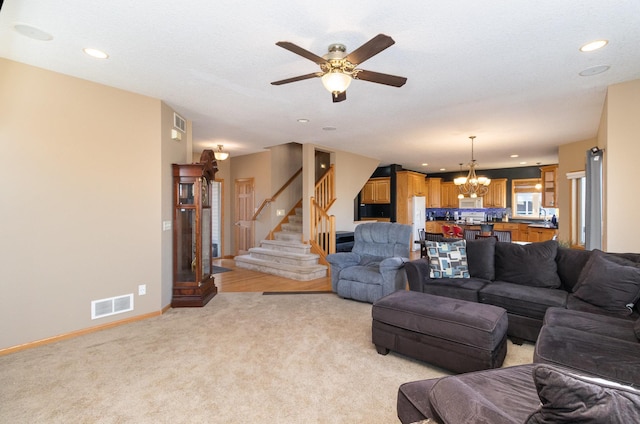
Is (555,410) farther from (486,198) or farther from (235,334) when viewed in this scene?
(486,198)

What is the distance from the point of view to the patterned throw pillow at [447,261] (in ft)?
12.3

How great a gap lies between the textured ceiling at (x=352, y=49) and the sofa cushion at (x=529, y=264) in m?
1.86

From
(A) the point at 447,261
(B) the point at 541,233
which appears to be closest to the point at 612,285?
(A) the point at 447,261

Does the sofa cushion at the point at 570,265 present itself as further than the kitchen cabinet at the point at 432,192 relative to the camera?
No

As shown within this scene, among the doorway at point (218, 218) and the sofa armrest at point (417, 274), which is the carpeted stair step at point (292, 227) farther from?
the sofa armrest at point (417, 274)

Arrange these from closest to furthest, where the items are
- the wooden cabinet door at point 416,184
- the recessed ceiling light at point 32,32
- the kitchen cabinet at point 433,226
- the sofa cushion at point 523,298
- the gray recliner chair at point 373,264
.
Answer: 1. the recessed ceiling light at point 32,32
2. the sofa cushion at point 523,298
3. the gray recliner chair at point 373,264
4. the wooden cabinet door at point 416,184
5. the kitchen cabinet at point 433,226

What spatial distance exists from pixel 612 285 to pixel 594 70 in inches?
82.9

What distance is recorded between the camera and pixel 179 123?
14.8 ft

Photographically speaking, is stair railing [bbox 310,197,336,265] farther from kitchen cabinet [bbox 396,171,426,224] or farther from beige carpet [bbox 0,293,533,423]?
kitchen cabinet [bbox 396,171,426,224]

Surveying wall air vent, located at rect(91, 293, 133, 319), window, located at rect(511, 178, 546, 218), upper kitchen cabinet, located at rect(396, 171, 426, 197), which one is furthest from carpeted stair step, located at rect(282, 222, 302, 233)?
window, located at rect(511, 178, 546, 218)

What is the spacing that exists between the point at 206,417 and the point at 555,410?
6.47 feet

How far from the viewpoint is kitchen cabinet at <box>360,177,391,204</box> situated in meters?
9.65

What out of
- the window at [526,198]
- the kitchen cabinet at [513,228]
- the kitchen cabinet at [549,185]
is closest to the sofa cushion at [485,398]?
the kitchen cabinet at [549,185]

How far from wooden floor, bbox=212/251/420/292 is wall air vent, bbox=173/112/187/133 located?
8.73 ft
